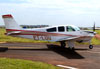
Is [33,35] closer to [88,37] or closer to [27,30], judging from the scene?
[27,30]

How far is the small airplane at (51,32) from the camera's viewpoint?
66.0 feet

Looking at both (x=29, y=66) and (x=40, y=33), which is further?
(x=40, y=33)

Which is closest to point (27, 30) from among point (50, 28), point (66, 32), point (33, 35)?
point (33, 35)

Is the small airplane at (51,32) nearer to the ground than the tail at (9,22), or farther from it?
nearer to the ground

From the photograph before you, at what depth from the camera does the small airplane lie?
20109 millimetres

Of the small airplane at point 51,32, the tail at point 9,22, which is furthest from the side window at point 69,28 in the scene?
the tail at point 9,22

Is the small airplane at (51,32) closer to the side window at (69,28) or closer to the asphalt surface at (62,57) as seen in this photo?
the side window at (69,28)

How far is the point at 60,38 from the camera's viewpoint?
20703 mm

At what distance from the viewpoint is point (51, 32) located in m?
20.5

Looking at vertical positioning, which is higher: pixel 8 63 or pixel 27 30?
pixel 27 30

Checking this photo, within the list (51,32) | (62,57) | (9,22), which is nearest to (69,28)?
(51,32)

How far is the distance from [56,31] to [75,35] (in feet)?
6.98

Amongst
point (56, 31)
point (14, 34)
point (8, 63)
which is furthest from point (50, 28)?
point (8, 63)

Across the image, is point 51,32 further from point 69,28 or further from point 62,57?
point 62,57
